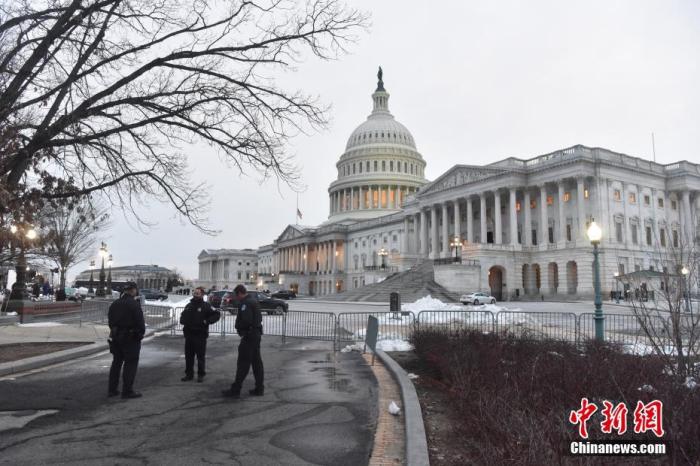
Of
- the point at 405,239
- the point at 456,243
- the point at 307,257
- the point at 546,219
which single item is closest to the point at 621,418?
the point at 546,219

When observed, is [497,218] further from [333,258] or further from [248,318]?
[248,318]

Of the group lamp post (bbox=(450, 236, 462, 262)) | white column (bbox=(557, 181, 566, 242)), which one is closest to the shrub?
white column (bbox=(557, 181, 566, 242))

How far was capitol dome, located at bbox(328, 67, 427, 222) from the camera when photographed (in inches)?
5064

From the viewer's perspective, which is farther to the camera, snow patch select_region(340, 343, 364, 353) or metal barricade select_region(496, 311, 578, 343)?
snow patch select_region(340, 343, 364, 353)

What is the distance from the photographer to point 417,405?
26.1ft

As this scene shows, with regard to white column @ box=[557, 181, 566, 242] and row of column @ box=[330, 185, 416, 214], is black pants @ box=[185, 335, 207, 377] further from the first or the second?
row of column @ box=[330, 185, 416, 214]

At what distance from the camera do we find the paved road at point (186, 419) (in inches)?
243

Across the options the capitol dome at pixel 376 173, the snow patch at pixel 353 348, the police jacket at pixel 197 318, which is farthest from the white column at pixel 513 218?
the police jacket at pixel 197 318

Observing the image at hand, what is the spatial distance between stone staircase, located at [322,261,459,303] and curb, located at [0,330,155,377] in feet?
141

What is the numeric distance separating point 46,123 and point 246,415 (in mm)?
7041

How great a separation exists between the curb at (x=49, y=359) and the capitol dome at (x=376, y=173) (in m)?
110

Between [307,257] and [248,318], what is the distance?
398ft

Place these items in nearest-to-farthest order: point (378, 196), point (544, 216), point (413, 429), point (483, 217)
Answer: point (413, 429) → point (544, 216) → point (483, 217) → point (378, 196)

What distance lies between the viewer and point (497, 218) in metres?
68.9
